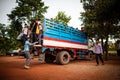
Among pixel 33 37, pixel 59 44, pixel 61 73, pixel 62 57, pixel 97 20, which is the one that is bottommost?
pixel 61 73

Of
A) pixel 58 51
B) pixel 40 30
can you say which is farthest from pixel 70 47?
pixel 40 30

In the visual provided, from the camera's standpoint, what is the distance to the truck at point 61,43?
9.41 m

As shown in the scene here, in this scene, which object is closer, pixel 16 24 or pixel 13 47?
pixel 16 24

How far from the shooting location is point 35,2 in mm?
31734

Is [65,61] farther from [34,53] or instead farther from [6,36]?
[6,36]

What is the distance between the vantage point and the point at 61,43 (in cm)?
1049

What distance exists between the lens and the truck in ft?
30.9

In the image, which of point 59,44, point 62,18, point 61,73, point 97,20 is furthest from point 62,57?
point 62,18

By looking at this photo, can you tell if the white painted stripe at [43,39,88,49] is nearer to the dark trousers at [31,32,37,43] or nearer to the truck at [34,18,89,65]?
the truck at [34,18,89,65]

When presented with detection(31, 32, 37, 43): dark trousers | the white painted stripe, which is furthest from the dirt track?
detection(31, 32, 37, 43): dark trousers

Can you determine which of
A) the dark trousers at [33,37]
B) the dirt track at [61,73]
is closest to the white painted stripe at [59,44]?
the dark trousers at [33,37]

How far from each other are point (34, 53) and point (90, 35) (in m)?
7.03

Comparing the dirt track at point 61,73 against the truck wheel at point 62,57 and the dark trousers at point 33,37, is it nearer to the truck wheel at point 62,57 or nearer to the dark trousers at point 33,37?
the truck wheel at point 62,57

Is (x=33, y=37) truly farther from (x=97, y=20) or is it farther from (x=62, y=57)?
(x=97, y=20)
